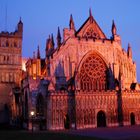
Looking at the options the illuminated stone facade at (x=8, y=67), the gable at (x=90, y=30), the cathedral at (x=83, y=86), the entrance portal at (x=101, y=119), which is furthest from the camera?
the illuminated stone facade at (x=8, y=67)

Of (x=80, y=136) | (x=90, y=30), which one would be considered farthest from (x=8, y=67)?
(x=80, y=136)

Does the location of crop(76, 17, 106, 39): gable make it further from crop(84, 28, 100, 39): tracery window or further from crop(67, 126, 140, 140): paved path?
crop(67, 126, 140, 140): paved path

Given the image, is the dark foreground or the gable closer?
the dark foreground

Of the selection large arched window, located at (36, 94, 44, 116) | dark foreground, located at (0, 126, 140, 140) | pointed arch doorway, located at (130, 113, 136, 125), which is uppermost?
large arched window, located at (36, 94, 44, 116)

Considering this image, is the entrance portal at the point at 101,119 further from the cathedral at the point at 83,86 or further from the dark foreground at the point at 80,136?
Result: the dark foreground at the point at 80,136

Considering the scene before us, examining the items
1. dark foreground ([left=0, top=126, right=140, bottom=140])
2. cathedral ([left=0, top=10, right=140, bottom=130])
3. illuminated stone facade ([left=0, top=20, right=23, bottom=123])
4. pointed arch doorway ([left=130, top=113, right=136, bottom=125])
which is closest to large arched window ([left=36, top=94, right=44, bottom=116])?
cathedral ([left=0, top=10, right=140, bottom=130])

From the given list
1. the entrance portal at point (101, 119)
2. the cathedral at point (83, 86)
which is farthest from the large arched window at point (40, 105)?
the entrance portal at point (101, 119)

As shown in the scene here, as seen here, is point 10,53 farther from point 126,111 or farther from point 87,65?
point 126,111

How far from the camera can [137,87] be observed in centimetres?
4981

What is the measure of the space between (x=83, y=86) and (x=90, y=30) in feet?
36.7

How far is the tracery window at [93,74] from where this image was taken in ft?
159

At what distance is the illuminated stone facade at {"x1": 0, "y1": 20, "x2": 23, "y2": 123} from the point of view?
210 ft

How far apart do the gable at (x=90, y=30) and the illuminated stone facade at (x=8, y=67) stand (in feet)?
71.9

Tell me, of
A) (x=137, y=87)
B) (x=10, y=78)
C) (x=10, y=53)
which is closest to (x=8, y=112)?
(x=10, y=78)
